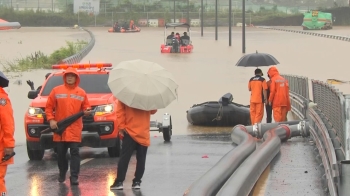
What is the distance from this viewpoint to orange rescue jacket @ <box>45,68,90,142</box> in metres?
12.9

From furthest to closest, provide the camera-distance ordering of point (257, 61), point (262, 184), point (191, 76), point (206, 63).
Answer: point (206, 63), point (191, 76), point (257, 61), point (262, 184)

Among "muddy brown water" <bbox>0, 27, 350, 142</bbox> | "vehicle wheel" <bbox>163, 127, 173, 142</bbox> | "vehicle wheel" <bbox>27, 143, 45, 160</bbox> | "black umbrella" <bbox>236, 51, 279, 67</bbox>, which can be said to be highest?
"black umbrella" <bbox>236, 51, 279, 67</bbox>

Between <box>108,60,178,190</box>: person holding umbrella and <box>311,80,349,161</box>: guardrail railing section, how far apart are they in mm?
2179

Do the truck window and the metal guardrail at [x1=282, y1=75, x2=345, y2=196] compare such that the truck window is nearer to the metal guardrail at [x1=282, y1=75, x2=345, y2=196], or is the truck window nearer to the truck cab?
the truck cab

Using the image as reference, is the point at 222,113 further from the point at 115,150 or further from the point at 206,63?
the point at 206,63

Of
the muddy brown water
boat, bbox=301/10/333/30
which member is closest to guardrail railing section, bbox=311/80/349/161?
the muddy brown water

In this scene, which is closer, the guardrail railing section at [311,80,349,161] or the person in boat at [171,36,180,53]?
the guardrail railing section at [311,80,349,161]

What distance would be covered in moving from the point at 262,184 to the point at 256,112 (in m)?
8.62

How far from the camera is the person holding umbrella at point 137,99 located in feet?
39.3

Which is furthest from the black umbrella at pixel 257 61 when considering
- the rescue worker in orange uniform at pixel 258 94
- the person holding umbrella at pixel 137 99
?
the person holding umbrella at pixel 137 99

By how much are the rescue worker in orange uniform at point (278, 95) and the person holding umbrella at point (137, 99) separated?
9.41 metres

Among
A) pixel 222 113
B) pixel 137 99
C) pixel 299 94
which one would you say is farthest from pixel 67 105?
pixel 299 94

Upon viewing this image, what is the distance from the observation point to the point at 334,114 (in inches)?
527

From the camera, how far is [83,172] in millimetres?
14727
